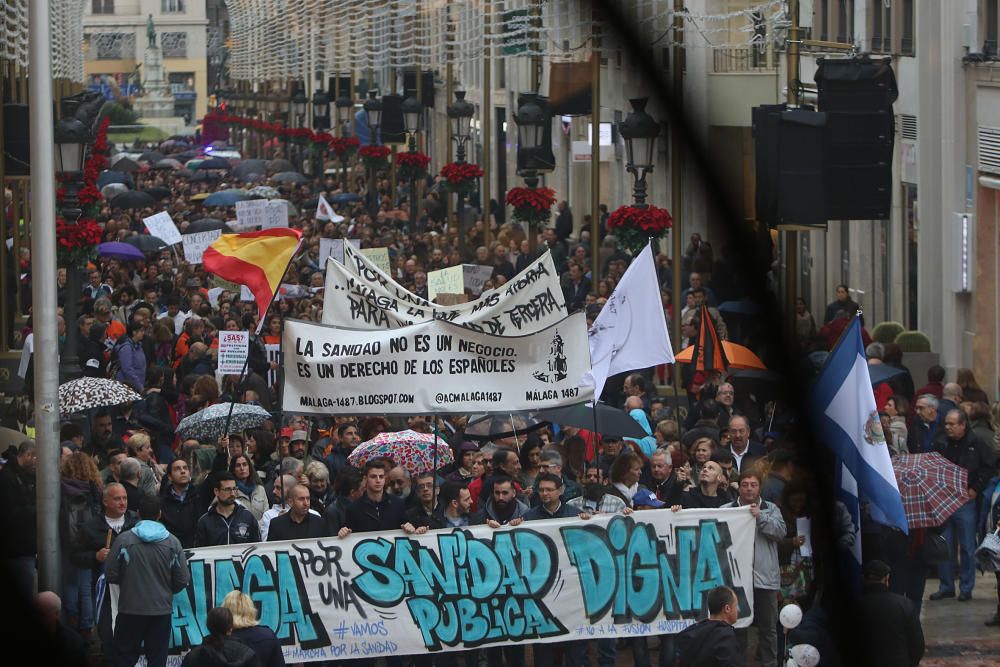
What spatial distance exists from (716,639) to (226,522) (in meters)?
3.29

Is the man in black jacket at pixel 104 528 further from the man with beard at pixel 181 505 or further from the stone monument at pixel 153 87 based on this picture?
the stone monument at pixel 153 87

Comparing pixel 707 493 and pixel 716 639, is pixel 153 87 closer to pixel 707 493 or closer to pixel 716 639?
pixel 707 493

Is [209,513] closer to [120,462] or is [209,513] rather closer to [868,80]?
[120,462]

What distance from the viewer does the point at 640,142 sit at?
20.5 metres

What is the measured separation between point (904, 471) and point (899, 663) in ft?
10.5

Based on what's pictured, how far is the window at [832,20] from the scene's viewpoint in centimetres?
2945

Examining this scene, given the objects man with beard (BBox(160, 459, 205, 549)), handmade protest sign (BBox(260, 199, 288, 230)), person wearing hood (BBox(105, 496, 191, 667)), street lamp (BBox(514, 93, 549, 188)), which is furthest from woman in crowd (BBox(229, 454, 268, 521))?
handmade protest sign (BBox(260, 199, 288, 230))

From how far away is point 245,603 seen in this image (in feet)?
31.9

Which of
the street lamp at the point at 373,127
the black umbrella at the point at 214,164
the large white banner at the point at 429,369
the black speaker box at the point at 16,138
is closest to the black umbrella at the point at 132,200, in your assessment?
the street lamp at the point at 373,127

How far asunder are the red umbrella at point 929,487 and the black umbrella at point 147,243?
22.4 m

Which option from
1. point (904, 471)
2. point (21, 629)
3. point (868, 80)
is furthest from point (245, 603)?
point (868, 80)

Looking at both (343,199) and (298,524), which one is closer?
(298,524)

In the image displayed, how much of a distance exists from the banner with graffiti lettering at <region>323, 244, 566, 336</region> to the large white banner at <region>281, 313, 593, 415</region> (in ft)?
3.10

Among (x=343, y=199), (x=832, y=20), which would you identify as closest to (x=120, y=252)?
(x=832, y=20)
